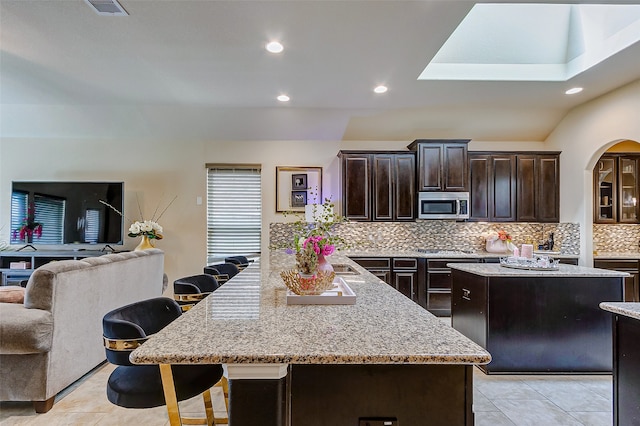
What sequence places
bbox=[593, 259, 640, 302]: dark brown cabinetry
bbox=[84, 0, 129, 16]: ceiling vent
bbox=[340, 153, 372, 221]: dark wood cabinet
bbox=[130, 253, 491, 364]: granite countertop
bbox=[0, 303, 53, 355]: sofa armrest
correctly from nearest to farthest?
1. bbox=[130, 253, 491, 364]: granite countertop
2. bbox=[0, 303, 53, 355]: sofa armrest
3. bbox=[84, 0, 129, 16]: ceiling vent
4. bbox=[593, 259, 640, 302]: dark brown cabinetry
5. bbox=[340, 153, 372, 221]: dark wood cabinet

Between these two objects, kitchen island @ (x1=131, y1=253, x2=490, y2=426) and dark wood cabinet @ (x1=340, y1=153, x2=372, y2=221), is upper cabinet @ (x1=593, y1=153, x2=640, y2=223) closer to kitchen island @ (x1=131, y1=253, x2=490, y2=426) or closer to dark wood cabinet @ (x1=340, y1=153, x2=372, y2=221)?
dark wood cabinet @ (x1=340, y1=153, x2=372, y2=221)

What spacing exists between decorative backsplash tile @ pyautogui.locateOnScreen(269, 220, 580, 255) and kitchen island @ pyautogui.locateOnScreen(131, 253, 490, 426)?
4.05m

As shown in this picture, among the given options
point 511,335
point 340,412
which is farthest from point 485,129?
point 340,412

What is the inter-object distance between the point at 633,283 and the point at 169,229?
652cm

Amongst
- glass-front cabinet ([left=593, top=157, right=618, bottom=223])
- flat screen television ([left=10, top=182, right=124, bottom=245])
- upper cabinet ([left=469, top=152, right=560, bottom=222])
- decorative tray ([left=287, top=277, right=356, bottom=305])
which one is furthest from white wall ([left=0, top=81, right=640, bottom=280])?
decorative tray ([left=287, top=277, right=356, bottom=305])

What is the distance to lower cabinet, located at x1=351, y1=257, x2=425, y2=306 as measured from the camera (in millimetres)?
4652

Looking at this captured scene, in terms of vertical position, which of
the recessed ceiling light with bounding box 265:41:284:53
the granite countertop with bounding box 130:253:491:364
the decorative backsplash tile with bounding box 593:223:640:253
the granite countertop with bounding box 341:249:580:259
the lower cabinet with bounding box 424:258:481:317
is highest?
the recessed ceiling light with bounding box 265:41:284:53

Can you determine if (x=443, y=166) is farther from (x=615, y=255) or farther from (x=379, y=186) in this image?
(x=615, y=255)

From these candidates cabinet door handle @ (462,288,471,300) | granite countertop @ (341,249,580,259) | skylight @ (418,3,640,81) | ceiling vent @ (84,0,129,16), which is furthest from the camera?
granite countertop @ (341,249,580,259)

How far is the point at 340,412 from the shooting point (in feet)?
3.36

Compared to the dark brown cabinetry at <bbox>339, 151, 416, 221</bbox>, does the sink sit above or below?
below

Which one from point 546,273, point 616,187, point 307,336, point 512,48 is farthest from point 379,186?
point 307,336

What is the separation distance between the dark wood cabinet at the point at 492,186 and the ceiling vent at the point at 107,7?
4519 mm

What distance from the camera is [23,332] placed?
2.17 meters
